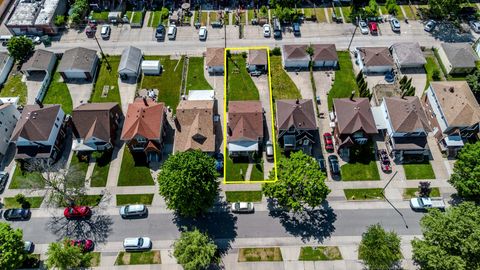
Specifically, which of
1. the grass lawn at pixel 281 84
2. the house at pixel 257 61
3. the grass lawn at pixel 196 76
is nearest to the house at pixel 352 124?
the grass lawn at pixel 281 84

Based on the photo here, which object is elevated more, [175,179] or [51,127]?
[51,127]

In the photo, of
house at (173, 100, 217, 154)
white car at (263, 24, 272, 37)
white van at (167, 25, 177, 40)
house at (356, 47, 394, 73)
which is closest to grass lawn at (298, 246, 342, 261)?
house at (173, 100, 217, 154)

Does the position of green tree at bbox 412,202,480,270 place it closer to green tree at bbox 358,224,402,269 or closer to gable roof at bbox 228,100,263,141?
green tree at bbox 358,224,402,269

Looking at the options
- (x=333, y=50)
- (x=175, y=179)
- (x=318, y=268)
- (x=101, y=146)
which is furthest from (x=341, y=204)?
(x=101, y=146)

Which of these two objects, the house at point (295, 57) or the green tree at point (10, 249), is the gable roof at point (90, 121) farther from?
the house at point (295, 57)

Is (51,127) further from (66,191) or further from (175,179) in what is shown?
(175,179)

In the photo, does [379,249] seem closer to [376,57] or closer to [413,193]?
[413,193]
